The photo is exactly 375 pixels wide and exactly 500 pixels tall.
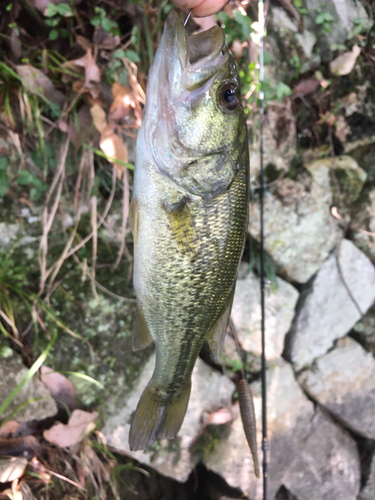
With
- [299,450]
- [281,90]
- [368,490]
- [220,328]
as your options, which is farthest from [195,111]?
[368,490]

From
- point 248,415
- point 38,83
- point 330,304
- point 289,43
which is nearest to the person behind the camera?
point 248,415

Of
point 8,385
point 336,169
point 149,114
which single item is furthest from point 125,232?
point 336,169

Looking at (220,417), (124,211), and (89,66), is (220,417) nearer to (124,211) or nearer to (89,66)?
(124,211)

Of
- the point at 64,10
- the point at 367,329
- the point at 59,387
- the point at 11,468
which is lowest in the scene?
the point at 11,468

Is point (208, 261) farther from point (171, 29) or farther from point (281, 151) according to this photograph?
point (281, 151)

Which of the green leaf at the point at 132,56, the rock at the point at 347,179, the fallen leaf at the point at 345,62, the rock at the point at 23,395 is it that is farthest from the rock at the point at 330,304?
the green leaf at the point at 132,56

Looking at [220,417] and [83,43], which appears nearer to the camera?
[83,43]
